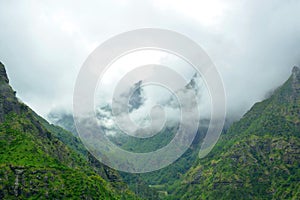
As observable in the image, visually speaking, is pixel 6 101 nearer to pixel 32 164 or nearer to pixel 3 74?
pixel 3 74

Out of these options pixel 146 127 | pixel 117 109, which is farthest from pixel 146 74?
pixel 146 127

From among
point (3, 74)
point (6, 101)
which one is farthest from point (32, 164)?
point (3, 74)

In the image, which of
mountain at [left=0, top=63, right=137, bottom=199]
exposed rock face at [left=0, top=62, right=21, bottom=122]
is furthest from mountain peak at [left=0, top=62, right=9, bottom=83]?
mountain at [left=0, top=63, right=137, bottom=199]

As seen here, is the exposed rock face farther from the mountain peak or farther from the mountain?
the mountain peak

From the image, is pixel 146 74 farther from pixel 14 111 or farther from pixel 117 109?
pixel 14 111

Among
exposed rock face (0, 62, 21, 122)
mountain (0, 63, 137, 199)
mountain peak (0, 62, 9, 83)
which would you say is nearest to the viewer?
mountain (0, 63, 137, 199)

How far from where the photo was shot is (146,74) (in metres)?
57.2

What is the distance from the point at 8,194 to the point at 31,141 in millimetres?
35223

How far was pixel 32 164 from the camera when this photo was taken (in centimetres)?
13338

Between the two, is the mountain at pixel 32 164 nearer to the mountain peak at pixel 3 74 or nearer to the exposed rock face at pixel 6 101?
the exposed rock face at pixel 6 101

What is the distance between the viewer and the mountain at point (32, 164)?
12388 centimetres

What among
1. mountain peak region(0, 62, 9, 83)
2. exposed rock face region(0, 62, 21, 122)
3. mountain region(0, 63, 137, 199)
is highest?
mountain peak region(0, 62, 9, 83)

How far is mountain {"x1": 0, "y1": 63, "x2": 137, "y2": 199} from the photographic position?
406 feet

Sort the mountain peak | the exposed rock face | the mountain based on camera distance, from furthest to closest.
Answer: the mountain peak
the exposed rock face
the mountain
